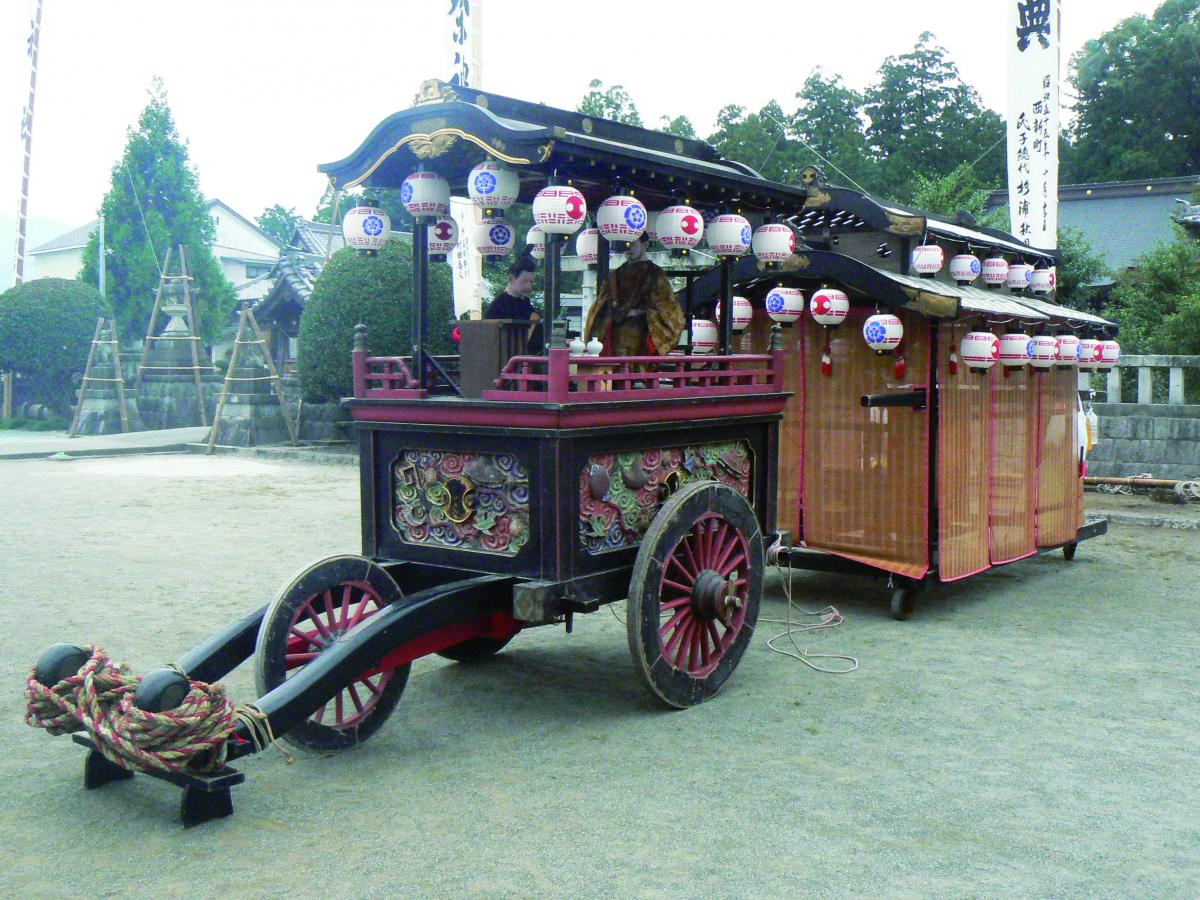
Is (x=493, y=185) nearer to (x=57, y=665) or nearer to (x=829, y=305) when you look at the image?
(x=57, y=665)

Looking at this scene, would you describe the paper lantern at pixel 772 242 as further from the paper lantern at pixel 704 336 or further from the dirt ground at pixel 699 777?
the dirt ground at pixel 699 777

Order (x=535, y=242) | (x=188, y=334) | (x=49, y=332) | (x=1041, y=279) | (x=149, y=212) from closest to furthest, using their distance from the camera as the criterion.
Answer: (x=535, y=242), (x=1041, y=279), (x=188, y=334), (x=49, y=332), (x=149, y=212)

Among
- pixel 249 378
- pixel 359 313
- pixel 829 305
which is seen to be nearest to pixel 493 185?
pixel 829 305

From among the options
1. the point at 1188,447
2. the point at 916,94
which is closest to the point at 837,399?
the point at 1188,447

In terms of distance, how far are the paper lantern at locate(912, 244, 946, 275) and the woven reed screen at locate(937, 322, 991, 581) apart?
0.35m

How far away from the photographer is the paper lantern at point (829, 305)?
652 centimetres

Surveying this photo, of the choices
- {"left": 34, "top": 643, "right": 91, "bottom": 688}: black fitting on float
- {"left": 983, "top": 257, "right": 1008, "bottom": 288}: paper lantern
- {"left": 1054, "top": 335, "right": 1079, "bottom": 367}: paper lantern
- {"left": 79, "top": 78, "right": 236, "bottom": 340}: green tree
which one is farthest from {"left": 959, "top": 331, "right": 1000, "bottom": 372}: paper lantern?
{"left": 79, "top": 78, "right": 236, "bottom": 340}: green tree

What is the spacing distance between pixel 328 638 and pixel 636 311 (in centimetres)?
217

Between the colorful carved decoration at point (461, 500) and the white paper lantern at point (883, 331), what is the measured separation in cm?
277

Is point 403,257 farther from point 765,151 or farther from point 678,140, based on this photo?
point 765,151

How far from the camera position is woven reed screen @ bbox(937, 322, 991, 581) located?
657 centimetres

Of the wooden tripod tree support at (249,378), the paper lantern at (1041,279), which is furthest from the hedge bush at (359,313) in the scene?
the paper lantern at (1041,279)

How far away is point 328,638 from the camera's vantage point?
432 centimetres

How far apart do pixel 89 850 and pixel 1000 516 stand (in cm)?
583
